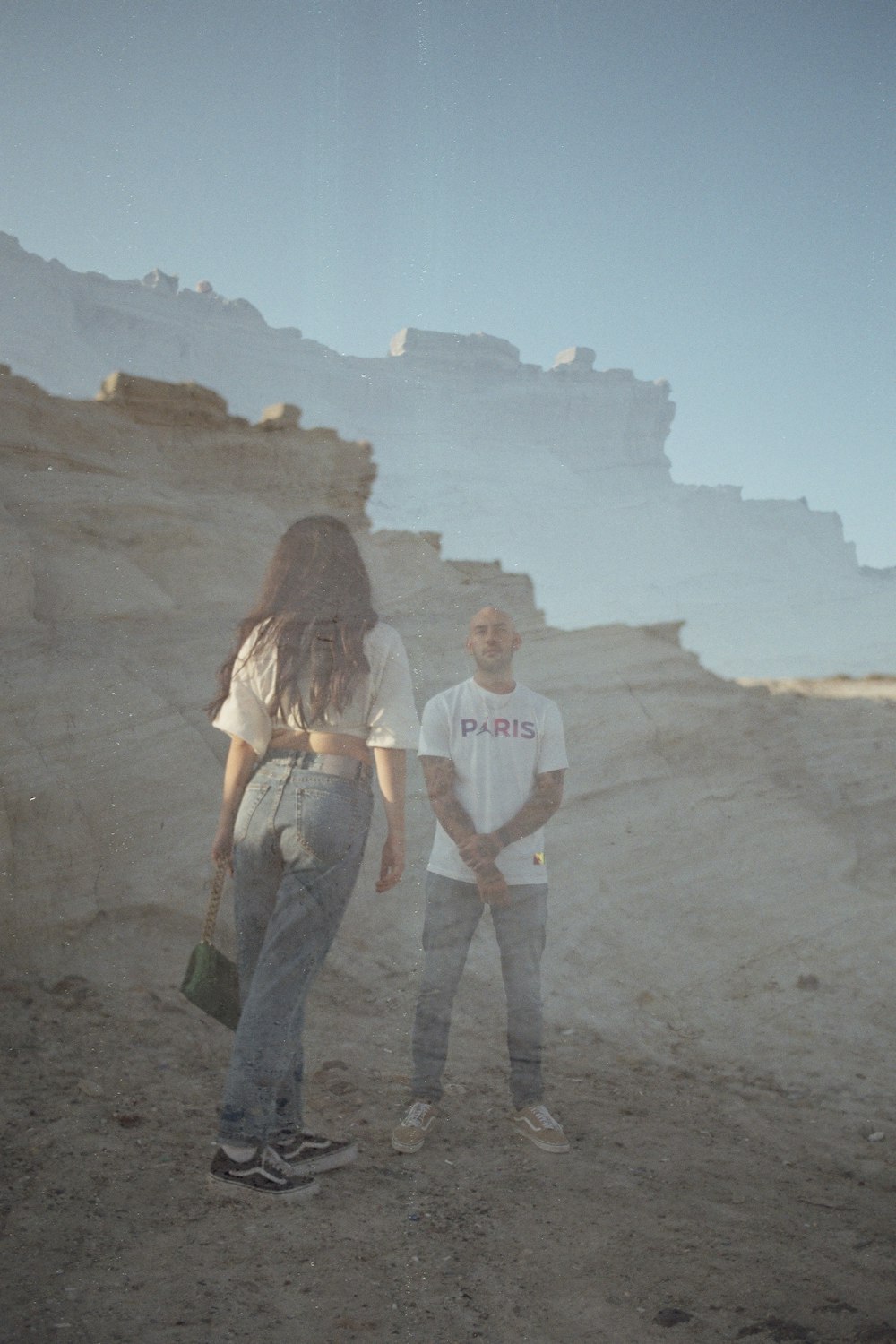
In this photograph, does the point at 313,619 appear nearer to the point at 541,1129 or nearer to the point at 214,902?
the point at 214,902

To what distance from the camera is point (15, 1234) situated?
1.79 m

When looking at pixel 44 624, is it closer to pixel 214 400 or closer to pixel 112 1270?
pixel 112 1270

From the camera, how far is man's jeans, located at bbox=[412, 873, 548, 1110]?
8.14ft

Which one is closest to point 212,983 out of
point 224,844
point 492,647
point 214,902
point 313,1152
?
point 214,902

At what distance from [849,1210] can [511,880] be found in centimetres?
102

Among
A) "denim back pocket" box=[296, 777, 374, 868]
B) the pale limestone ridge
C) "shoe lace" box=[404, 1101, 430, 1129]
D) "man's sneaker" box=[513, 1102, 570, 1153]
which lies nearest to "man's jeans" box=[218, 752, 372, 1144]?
"denim back pocket" box=[296, 777, 374, 868]

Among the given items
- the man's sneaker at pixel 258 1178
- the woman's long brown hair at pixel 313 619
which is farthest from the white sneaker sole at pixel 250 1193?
the woman's long brown hair at pixel 313 619

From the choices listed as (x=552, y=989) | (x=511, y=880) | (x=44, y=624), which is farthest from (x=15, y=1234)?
(x=44, y=624)

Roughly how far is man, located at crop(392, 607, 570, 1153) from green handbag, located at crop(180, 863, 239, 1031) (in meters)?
0.48

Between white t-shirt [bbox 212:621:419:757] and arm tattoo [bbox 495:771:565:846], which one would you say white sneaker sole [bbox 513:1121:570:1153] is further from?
white t-shirt [bbox 212:621:419:757]

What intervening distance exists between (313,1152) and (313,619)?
3.71ft

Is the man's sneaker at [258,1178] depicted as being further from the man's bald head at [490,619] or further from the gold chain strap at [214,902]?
the man's bald head at [490,619]

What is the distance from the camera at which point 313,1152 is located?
7.00ft

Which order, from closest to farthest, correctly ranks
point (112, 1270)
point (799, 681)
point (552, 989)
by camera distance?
point (112, 1270)
point (552, 989)
point (799, 681)
